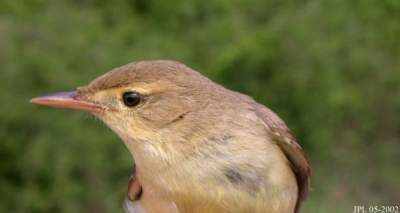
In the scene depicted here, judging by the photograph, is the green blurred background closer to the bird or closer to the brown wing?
the brown wing

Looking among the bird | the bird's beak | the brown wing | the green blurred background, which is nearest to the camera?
the bird

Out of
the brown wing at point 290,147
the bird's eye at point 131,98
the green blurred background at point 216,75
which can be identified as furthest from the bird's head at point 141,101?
the green blurred background at point 216,75

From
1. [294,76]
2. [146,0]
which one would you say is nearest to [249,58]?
[294,76]

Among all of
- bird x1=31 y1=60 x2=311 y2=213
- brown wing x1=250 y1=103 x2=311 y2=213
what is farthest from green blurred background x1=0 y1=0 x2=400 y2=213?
bird x1=31 y1=60 x2=311 y2=213

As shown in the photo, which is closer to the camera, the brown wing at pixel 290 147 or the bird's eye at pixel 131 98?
the bird's eye at pixel 131 98

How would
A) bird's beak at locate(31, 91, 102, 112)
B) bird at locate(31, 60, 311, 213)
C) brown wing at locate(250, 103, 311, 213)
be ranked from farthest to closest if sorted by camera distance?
1. brown wing at locate(250, 103, 311, 213)
2. bird's beak at locate(31, 91, 102, 112)
3. bird at locate(31, 60, 311, 213)

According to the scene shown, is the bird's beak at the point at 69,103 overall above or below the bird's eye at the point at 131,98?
below

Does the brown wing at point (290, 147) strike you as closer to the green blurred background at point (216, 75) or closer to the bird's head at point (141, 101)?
the bird's head at point (141, 101)
